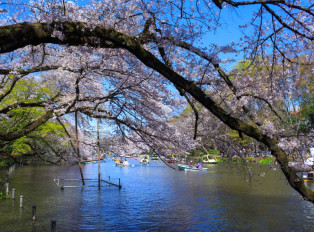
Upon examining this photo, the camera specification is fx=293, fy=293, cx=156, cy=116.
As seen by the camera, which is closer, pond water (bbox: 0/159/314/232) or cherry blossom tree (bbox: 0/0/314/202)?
cherry blossom tree (bbox: 0/0/314/202)

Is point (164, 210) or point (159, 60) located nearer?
point (159, 60)

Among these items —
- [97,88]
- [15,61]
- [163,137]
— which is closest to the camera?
[163,137]

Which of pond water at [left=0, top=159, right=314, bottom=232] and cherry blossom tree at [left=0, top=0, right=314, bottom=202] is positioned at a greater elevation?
cherry blossom tree at [left=0, top=0, right=314, bottom=202]

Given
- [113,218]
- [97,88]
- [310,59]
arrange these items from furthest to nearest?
[113,218], [97,88], [310,59]

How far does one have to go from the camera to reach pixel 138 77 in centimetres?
821

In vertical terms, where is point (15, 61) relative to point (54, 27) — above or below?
above

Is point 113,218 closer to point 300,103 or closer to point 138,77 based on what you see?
point 138,77

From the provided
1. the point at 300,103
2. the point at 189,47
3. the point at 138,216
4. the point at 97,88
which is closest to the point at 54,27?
the point at 189,47

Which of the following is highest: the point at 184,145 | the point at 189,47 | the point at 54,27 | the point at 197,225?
the point at 189,47

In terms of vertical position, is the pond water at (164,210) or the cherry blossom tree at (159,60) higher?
the cherry blossom tree at (159,60)

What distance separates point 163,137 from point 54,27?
618 centimetres

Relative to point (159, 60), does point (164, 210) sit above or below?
below

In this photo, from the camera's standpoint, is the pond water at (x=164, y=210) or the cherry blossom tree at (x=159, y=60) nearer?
the cherry blossom tree at (x=159, y=60)

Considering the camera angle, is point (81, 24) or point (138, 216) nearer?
point (81, 24)
